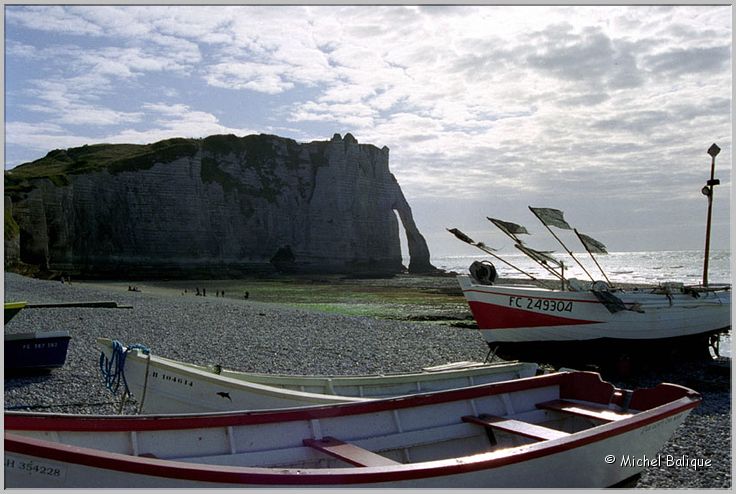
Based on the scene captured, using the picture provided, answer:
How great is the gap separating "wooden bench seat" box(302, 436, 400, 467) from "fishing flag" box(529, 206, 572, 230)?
10.9 meters

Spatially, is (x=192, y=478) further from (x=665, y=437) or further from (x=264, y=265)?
(x=264, y=265)

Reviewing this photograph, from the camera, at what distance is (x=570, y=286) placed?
15.4 metres

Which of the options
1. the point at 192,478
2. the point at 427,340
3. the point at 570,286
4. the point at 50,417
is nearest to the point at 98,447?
the point at 50,417

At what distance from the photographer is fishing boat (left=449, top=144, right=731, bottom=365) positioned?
575 inches

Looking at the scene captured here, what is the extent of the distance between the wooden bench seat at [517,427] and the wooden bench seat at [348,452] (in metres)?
1.77

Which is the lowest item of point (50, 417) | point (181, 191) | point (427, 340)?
point (427, 340)

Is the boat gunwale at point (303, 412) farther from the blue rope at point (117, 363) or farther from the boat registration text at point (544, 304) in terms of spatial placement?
the boat registration text at point (544, 304)

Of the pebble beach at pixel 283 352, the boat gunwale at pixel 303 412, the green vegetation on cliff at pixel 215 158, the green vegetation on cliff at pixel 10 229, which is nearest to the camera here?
the boat gunwale at pixel 303 412

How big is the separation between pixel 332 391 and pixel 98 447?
3.83 metres

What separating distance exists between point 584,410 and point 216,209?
3075 inches

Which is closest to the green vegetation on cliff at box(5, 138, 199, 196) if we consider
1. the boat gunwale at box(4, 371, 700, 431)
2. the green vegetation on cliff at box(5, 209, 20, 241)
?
the green vegetation on cliff at box(5, 209, 20, 241)

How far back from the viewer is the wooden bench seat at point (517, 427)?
702 centimetres

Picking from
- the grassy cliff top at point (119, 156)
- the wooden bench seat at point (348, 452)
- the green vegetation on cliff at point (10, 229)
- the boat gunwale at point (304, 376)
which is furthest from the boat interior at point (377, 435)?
the grassy cliff top at point (119, 156)

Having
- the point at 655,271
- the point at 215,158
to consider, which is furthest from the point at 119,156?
the point at 655,271
